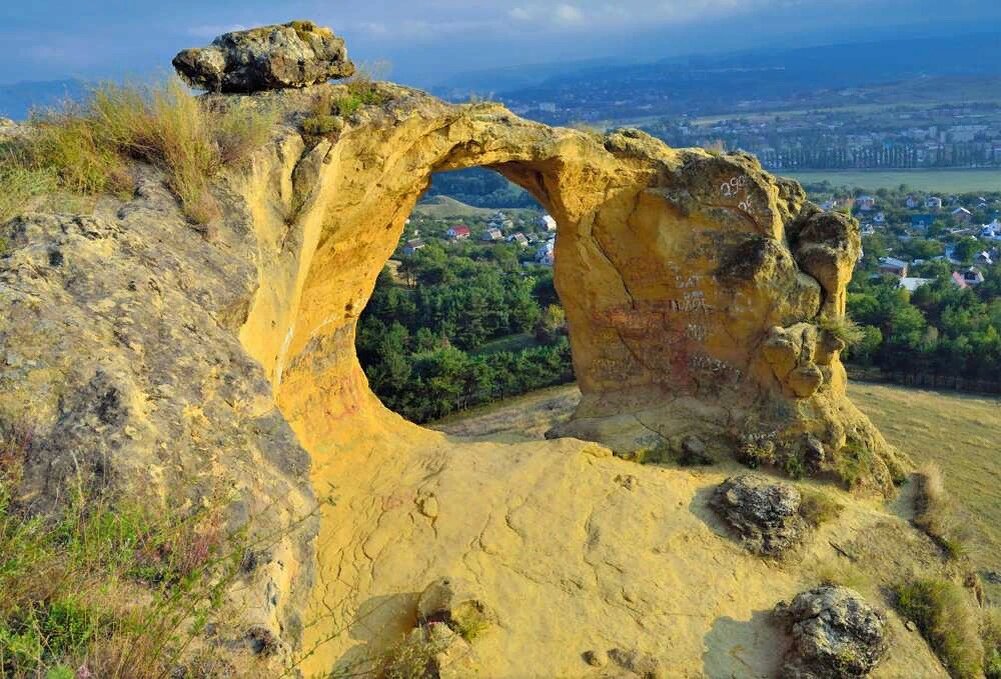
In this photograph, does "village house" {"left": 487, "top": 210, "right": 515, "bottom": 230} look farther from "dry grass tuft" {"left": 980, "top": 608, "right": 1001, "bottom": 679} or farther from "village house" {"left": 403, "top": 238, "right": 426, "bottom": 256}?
"dry grass tuft" {"left": 980, "top": 608, "right": 1001, "bottom": 679}

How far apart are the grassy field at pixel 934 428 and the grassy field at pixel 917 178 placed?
75.9 metres

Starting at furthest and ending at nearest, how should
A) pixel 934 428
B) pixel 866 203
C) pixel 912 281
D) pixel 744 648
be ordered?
1. pixel 866 203
2. pixel 912 281
3. pixel 934 428
4. pixel 744 648

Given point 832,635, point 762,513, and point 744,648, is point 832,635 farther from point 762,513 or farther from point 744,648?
point 762,513

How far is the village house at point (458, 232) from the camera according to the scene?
73.2m

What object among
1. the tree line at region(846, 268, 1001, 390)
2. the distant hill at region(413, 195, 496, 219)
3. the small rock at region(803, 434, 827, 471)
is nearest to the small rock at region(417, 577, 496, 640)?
the small rock at region(803, 434, 827, 471)

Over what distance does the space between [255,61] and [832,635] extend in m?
10.3

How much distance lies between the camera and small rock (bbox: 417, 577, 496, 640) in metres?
8.41

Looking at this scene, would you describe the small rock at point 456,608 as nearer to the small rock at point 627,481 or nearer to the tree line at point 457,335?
the small rock at point 627,481

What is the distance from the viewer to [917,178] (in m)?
97.3

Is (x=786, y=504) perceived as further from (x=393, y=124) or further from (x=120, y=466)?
(x=120, y=466)

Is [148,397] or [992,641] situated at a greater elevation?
[148,397]

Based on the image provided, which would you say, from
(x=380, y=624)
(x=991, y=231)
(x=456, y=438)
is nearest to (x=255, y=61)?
(x=380, y=624)

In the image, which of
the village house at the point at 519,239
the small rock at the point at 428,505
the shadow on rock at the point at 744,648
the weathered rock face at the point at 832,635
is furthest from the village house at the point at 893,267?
the small rock at the point at 428,505

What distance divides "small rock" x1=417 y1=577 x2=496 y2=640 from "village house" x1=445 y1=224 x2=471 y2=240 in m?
65.0
